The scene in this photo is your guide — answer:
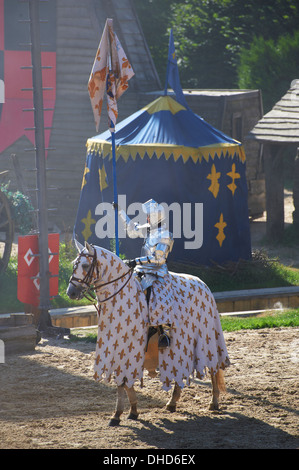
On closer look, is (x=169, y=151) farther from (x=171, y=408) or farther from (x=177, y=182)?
A: (x=171, y=408)

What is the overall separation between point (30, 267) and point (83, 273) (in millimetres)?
3881

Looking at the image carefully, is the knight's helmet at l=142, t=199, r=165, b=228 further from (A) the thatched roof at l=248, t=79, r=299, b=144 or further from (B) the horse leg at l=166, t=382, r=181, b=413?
(A) the thatched roof at l=248, t=79, r=299, b=144

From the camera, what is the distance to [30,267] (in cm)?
986

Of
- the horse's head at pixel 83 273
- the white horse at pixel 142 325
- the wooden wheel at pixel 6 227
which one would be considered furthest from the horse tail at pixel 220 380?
the wooden wheel at pixel 6 227

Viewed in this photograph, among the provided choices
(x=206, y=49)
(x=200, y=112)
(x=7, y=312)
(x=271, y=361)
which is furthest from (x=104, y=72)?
(x=206, y=49)

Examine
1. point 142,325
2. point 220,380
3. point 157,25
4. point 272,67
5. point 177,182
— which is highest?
point 157,25

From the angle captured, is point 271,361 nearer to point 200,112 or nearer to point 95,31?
point 200,112

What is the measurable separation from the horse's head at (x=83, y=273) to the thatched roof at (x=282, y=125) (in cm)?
1005

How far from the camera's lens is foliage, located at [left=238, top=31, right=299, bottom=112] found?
2542 cm

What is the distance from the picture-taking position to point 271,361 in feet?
28.0

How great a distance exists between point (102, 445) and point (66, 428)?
54cm

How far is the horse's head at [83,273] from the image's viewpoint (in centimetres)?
608

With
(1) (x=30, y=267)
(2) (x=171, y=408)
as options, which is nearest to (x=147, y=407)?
(2) (x=171, y=408)

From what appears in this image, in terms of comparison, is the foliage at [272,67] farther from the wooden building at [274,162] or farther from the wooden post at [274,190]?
the wooden post at [274,190]
